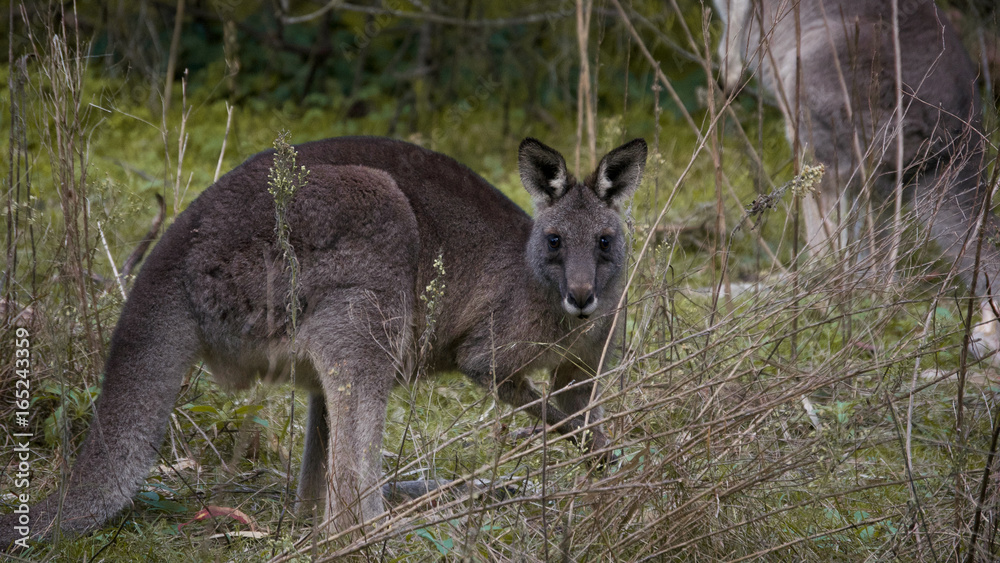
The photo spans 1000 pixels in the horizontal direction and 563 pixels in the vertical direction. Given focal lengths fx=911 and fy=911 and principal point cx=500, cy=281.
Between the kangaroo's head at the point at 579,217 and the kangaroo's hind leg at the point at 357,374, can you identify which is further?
the kangaroo's head at the point at 579,217

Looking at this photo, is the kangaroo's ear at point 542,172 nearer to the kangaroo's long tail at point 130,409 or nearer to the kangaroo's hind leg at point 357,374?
the kangaroo's hind leg at point 357,374

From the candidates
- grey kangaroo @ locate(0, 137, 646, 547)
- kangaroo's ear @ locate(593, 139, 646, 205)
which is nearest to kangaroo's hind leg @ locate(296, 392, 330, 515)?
grey kangaroo @ locate(0, 137, 646, 547)

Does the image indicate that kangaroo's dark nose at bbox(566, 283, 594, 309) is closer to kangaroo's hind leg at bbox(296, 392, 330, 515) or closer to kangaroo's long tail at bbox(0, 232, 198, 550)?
kangaroo's hind leg at bbox(296, 392, 330, 515)

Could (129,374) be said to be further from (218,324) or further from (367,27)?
(367,27)

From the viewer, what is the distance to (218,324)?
3.18m

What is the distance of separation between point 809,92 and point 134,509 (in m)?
4.23

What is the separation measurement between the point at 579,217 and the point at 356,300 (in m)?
1.03

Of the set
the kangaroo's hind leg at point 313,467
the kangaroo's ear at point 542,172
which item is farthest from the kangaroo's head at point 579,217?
the kangaroo's hind leg at point 313,467

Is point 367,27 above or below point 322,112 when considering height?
above

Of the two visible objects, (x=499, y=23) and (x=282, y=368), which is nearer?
(x=282, y=368)

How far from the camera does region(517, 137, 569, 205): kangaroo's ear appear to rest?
3.73 metres

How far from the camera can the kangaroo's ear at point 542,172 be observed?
373cm

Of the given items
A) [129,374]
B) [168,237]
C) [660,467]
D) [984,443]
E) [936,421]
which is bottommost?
[936,421]

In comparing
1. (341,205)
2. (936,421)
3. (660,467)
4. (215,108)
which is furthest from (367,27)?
(660,467)
